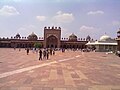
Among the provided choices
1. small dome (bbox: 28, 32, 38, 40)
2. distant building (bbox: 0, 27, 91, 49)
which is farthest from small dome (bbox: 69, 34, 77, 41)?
small dome (bbox: 28, 32, 38, 40)

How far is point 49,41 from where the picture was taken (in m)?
89.2

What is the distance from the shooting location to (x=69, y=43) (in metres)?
92.1

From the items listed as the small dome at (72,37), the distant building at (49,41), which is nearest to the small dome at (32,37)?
the distant building at (49,41)

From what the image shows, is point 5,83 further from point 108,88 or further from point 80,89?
point 108,88

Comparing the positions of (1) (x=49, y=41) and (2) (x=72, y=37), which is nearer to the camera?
(1) (x=49, y=41)

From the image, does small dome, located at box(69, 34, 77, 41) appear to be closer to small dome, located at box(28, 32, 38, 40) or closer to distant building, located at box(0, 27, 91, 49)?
distant building, located at box(0, 27, 91, 49)

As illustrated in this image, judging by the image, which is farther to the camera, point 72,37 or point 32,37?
point 72,37

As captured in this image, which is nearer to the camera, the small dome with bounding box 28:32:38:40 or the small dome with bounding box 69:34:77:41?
the small dome with bounding box 69:34:77:41

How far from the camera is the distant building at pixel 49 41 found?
88188 mm

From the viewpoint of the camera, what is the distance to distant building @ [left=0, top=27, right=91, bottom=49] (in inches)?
3472

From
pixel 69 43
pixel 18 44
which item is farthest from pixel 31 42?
pixel 69 43

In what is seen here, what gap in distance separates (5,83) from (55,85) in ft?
5.58

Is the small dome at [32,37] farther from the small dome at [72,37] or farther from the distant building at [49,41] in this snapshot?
the small dome at [72,37]

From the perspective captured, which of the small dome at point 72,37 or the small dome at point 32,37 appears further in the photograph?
the small dome at point 32,37
